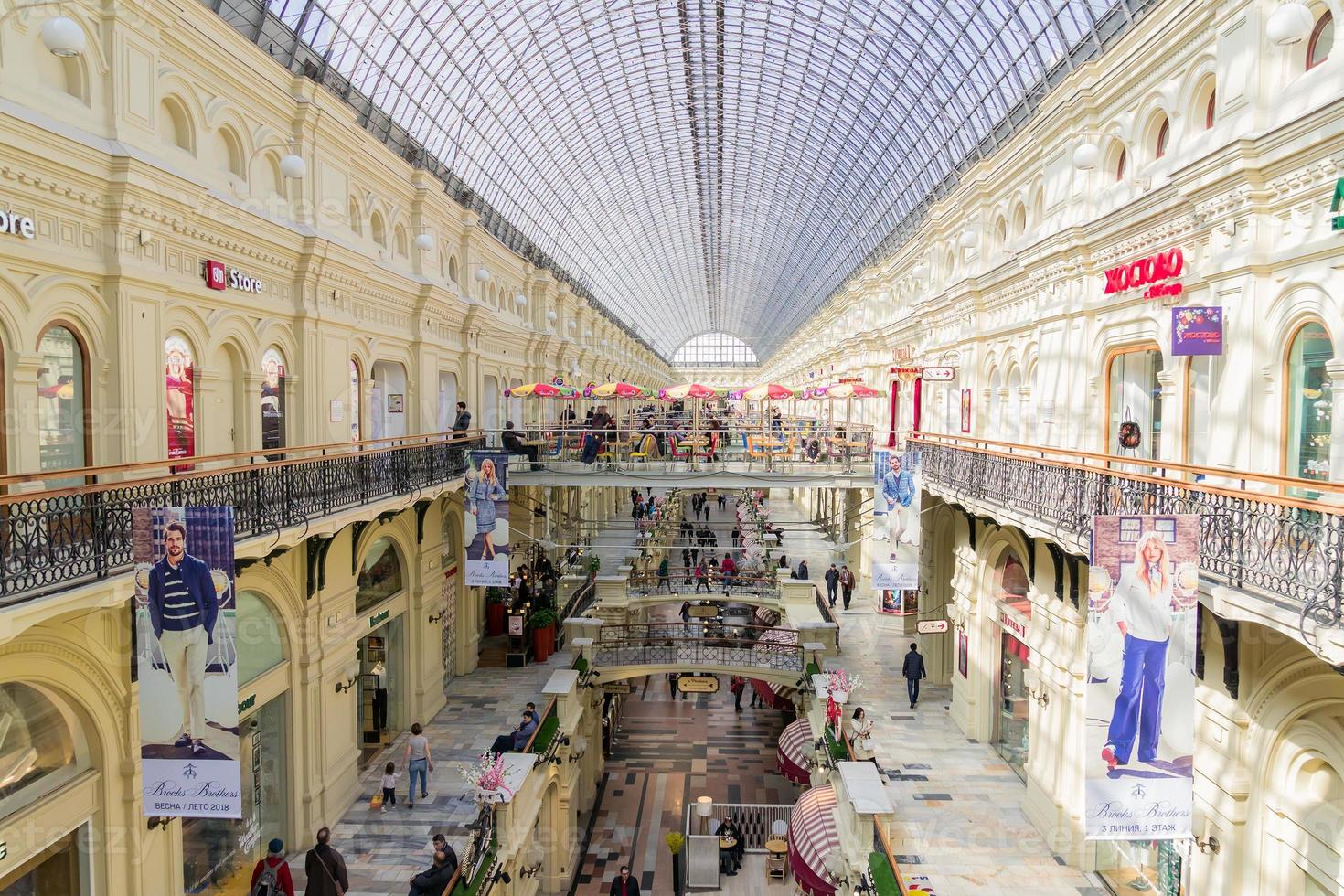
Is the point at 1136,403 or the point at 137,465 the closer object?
the point at 137,465

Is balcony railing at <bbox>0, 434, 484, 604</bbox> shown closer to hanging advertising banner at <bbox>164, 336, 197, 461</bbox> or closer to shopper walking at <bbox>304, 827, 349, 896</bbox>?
hanging advertising banner at <bbox>164, 336, 197, 461</bbox>

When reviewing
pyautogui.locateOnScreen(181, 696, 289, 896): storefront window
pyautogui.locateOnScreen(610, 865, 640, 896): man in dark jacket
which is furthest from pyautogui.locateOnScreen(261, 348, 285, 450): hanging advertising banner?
pyautogui.locateOnScreen(610, 865, 640, 896): man in dark jacket

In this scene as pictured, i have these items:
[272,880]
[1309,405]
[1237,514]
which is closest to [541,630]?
[272,880]

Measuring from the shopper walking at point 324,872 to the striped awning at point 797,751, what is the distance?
1061 cm

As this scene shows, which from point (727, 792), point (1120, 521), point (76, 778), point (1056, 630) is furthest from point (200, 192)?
point (727, 792)

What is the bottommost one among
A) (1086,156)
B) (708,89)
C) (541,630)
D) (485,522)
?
(541,630)

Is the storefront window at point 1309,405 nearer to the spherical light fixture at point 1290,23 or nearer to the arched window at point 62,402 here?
the spherical light fixture at point 1290,23

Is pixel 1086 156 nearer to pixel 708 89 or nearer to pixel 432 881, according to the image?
pixel 432 881

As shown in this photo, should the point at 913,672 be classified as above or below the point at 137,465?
below

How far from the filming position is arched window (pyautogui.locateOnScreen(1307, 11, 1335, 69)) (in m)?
8.27

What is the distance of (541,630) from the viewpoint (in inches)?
935

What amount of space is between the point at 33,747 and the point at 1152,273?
13994 millimetres

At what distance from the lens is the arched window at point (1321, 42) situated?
27.1 ft

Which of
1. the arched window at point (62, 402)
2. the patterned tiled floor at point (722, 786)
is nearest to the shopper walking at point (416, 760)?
the patterned tiled floor at point (722, 786)
